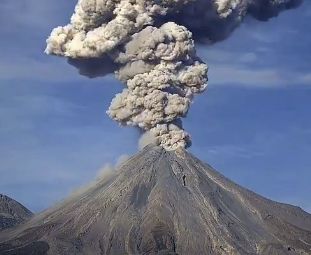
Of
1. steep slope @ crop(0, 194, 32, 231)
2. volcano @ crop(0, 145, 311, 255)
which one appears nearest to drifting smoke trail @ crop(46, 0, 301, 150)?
volcano @ crop(0, 145, 311, 255)

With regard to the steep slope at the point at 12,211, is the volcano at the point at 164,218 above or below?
below

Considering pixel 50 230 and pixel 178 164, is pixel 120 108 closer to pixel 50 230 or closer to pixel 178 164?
pixel 178 164

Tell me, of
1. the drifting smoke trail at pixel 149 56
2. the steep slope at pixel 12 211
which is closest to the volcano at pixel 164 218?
the drifting smoke trail at pixel 149 56

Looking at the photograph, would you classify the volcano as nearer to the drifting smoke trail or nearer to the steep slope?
the drifting smoke trail

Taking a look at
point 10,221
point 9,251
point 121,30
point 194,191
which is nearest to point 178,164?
point 194,191

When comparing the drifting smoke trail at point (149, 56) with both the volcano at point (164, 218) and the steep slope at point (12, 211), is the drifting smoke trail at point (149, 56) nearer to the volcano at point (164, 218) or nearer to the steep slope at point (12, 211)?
the volcano at point (164, 218)

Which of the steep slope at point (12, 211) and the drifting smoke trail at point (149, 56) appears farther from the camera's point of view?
the steep slope at point (12, 211)
